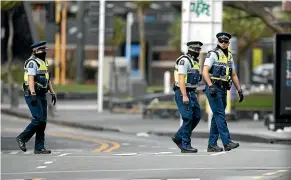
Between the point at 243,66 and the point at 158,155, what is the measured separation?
49057 millimetres

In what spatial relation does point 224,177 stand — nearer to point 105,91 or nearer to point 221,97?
point 221,97

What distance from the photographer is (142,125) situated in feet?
94.8

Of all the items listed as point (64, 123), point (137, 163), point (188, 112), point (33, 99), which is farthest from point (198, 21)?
point (137, 163)

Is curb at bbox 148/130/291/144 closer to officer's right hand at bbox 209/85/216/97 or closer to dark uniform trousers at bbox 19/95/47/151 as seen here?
officer's right hand at bbox 209/85/216/97

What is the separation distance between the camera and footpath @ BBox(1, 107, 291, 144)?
23.7 metres

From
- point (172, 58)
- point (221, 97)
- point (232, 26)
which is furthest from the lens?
point (172, 58)

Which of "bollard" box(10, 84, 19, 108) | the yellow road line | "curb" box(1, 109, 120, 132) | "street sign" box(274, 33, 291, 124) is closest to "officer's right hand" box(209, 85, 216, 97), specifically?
the yellow road line

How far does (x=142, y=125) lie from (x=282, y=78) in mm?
5883

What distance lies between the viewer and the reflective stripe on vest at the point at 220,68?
16094 mm

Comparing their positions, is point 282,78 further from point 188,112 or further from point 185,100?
point 185,100

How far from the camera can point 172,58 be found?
77812 mm

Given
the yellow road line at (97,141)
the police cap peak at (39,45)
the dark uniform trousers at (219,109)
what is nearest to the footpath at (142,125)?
the yellow road line at (97,141)

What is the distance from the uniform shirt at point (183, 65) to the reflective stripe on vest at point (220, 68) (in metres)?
0.40

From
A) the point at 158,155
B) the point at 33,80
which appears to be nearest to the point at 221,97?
the point at 158,155
